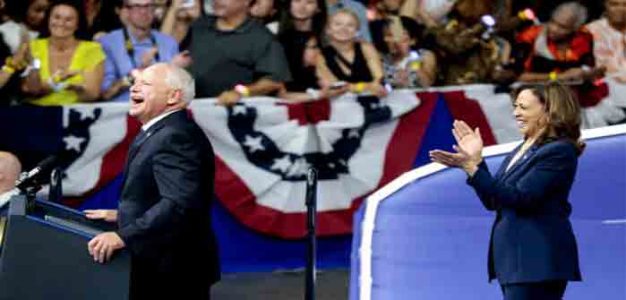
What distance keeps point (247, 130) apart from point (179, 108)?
484 centimetres

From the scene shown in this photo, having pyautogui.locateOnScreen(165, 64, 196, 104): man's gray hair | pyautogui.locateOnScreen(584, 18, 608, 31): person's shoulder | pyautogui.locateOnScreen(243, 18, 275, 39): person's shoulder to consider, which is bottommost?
pyautogui.locateOnScreen(165, 64, 196, 104): man's gray hair

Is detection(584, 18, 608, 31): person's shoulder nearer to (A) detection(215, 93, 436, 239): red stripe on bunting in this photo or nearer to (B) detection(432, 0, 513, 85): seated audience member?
(B) detection(432, 0, 513, 85): seated audience member

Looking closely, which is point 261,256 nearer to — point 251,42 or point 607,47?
point 251,42

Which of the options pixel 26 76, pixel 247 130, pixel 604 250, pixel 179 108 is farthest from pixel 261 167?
pixel 179 108

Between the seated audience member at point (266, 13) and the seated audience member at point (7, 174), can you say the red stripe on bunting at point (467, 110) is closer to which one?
the seated audience member at point (266, 13)

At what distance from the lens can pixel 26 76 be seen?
1142 cm

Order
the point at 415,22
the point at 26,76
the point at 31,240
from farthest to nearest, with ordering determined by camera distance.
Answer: the point at 415,22 → the point at 26,76 → the point at 31,240

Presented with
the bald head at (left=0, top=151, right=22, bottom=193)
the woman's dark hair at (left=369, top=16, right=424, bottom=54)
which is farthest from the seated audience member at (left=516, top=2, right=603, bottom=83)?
the bald head at (left=0, top=151, right=22, bottom=193)

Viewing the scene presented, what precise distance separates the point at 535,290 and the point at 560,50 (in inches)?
235

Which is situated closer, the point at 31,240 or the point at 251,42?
the point at 31,240

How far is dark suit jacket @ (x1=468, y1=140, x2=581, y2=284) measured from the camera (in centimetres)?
703

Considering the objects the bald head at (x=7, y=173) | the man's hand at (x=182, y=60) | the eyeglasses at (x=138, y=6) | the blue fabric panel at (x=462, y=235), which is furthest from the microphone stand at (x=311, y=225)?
the eyeglasses at (x=138, y=6)

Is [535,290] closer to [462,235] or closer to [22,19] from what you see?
[462,235]

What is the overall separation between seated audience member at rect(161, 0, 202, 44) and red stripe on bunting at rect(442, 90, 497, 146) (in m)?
1.86
